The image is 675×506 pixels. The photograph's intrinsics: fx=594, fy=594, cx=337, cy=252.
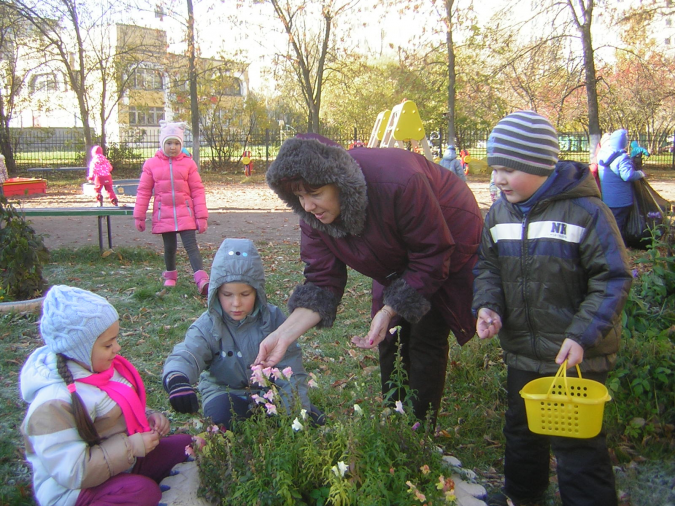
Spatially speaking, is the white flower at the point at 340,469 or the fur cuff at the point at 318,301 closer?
the white flower at the point at 340,469

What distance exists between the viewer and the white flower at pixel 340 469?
5.78ft

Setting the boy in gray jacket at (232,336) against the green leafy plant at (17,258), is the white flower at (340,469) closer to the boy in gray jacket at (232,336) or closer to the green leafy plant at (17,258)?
the boy in gray jacket at (232,336)

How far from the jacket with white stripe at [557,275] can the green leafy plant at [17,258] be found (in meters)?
4.19

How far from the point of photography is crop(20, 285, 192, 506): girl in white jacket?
1962mm

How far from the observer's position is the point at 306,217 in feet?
7.98

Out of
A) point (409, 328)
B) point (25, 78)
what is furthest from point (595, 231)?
point (25, 78)

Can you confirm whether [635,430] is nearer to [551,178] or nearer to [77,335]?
[551,178]

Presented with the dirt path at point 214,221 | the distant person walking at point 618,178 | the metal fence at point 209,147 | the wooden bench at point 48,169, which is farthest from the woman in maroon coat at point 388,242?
the wooden bench at point 48,169

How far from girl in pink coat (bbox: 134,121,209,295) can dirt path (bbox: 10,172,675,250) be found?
106 cm

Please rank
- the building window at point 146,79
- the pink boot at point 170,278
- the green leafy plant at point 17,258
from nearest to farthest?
1. the green leafy plant at point 17,258
2. the pink boot at point 170,278
3. the building window at point 146,79

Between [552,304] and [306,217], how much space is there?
3.30 feet

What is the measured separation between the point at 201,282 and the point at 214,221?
5.11m

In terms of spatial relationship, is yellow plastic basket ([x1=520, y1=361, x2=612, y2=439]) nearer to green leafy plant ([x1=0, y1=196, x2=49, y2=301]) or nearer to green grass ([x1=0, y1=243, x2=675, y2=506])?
green grass ([x1=0, y1=243, x2=675, y2=506])

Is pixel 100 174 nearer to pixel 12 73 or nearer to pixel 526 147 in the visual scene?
pixel 526 147
